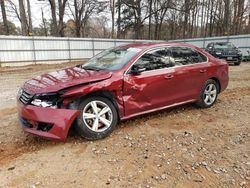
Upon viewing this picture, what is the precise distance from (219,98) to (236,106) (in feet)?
2.56

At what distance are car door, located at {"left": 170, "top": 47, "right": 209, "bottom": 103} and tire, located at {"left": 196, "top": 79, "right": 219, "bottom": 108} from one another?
0.55 ft

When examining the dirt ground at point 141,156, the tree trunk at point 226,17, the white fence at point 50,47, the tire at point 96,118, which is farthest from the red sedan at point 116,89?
the tree trunk at point 226,17

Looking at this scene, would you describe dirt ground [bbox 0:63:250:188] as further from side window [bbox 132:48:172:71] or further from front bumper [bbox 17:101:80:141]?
side window [bbox 132:48:172:71]

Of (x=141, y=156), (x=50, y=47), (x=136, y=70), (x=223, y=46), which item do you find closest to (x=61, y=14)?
(x=50, y=47)

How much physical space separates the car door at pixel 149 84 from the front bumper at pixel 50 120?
108cm

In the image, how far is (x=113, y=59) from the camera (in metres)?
4.64

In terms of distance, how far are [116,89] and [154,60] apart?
1.10 meters

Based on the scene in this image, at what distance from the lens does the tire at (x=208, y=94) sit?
536 cm

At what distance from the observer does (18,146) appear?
12.3ft

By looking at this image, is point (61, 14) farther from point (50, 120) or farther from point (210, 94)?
point (50, 120)

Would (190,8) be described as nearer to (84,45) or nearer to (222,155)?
(84,45)

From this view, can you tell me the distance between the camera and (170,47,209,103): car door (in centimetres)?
485

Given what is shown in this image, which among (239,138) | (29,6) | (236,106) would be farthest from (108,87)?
(29,6)

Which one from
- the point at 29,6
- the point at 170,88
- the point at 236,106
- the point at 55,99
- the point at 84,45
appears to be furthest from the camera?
the point at 29,6
